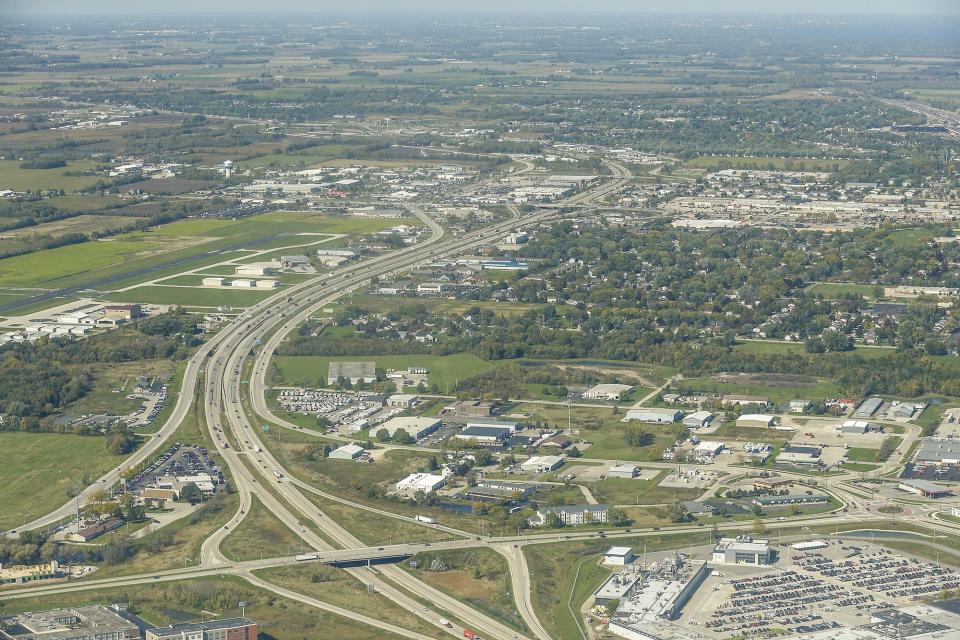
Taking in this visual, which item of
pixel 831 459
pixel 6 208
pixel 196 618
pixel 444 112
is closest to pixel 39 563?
pixel 196 618

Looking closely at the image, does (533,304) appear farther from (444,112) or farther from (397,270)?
(444,112)

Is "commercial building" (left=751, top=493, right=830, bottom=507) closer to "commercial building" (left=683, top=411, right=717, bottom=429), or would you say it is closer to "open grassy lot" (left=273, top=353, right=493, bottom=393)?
"commercial building" (left=683, top=411, right=717, bottom=429)

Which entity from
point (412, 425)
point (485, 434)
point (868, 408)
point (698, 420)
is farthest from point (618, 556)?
point (868, 408)

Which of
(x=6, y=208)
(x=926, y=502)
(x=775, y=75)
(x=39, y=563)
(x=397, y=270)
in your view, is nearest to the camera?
(x=39, y=563)

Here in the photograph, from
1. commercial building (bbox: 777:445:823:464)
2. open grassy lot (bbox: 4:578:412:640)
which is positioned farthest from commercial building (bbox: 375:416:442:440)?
open grassy lot (bbox: 4:578:412:640)

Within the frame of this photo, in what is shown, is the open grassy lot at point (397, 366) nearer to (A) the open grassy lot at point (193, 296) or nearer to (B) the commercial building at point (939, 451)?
(A) the open grassy lot at point (193, 296)

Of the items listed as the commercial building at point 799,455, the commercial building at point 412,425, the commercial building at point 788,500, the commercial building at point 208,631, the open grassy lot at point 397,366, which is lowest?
the open grassy lot at point 397,366

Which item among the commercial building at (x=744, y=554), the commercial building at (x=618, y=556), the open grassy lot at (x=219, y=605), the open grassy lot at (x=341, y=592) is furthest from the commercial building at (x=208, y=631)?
the commercial building at (x=744, y=554)
